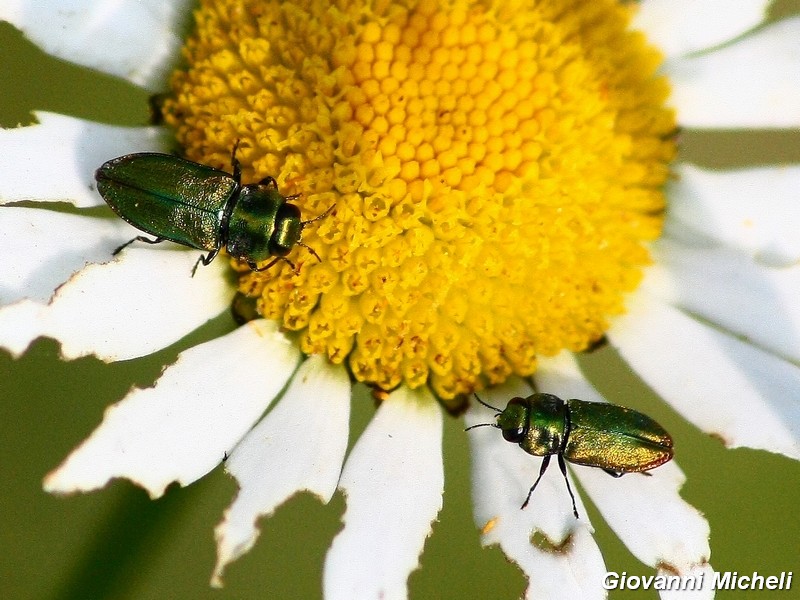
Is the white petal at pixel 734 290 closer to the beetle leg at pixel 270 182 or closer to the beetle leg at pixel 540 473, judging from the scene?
the beetle leg at pixel 540 473

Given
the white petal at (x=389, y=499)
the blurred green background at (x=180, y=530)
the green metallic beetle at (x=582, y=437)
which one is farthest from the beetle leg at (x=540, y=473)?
the blurred green background at (x=180, y=530)

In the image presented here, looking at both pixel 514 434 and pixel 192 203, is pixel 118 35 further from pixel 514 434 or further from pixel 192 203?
pixel 514 434

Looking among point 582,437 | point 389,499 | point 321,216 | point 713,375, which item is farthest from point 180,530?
point 713,375

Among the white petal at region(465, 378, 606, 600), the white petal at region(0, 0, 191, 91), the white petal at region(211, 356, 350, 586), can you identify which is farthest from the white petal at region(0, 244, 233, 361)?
the white petal at region(465, 378, 606, 600)

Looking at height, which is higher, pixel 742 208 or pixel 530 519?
pixel 742 208

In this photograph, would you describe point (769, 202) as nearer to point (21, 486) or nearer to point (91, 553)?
point (91, 553)

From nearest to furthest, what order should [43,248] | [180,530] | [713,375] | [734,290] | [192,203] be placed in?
[43,248] < [192,203] < [713,375] < [734,290] < [180,530]

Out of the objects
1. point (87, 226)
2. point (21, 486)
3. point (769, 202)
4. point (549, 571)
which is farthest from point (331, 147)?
point (21, 486)
